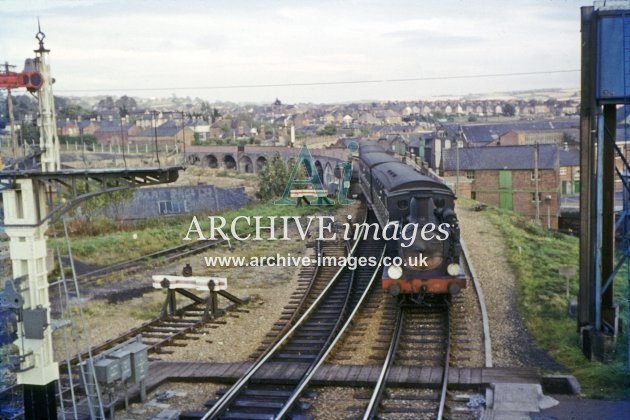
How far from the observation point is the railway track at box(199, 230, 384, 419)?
9.68 m

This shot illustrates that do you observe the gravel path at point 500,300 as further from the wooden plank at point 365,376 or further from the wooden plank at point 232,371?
the wooden plank at point 232,371

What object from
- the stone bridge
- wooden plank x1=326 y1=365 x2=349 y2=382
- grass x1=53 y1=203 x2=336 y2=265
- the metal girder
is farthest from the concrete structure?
the metal girder

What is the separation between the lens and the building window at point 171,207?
119 ft

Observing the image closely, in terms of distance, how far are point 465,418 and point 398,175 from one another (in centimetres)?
829

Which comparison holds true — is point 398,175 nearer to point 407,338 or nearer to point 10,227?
point 407,338

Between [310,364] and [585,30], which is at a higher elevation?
[585,30]

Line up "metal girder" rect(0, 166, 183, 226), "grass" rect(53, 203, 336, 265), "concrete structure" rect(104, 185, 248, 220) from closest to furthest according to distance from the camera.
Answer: "metal girder" rect(0, 166, 183, 226) → "grass" rect(53, 203, 336, 265) → "concrete structure" rect(104, 185, 248, 220)

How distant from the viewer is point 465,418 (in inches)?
367

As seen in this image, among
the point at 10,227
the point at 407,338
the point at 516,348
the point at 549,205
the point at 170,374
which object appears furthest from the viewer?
the point at 549,205

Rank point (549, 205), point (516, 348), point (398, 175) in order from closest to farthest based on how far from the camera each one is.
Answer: point (516, 348) → point (398, 175) → point (549, 205)

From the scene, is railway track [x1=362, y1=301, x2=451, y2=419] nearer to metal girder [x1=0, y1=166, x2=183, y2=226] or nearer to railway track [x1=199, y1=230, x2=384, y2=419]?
railway track [x1=199, y1=230, x2=384, y2=419]

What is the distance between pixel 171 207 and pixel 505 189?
20.6 meters

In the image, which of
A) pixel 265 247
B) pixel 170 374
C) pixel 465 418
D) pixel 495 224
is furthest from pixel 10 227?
pixel 495 224

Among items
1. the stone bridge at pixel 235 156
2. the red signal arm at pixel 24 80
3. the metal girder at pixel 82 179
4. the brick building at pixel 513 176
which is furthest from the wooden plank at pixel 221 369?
the stone bridge at pixel 235 156
